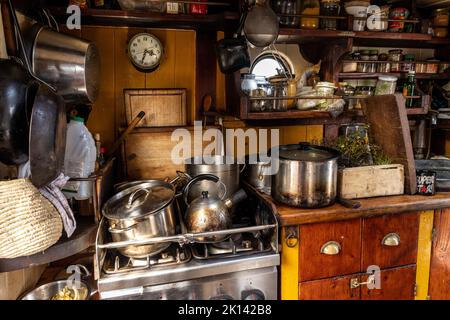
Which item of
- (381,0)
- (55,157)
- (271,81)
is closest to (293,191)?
(271,81)

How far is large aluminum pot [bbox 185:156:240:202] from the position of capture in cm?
153

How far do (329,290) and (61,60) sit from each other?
58.0 inches

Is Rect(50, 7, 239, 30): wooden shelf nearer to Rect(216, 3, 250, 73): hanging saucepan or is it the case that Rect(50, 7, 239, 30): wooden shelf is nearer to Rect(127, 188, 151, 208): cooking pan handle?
Rect(216, 3, 250, 73): hanging saucepan

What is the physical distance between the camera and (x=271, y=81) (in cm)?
169

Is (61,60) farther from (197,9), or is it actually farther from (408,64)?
(408,64)

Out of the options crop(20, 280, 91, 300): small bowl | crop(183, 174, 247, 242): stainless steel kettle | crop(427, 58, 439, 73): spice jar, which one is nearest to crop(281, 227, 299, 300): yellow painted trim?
crop(183, 174, 247, 242): stainless steel kettle

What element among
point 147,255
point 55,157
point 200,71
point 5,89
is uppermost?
point 200,71

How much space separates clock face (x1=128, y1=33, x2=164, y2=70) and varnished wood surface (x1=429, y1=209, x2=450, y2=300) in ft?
5.22

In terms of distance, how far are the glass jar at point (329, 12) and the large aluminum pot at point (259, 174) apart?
79cm

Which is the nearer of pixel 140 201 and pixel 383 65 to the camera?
pixel 140 201

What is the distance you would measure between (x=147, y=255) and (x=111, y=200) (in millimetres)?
281

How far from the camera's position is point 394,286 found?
5.03ft

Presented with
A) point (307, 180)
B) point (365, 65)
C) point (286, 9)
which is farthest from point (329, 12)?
point (307, 180)

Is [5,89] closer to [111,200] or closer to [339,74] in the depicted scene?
[111,200]
